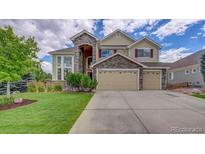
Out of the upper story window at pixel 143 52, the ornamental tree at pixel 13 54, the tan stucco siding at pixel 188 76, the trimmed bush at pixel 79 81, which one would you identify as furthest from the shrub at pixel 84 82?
the tan stucco siding at pixel 188 76

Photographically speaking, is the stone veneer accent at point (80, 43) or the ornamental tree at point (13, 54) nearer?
the ornamental tree at point (13, 54)

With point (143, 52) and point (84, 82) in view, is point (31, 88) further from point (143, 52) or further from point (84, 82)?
point (143, 52)

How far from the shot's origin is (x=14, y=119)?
495 centimetres

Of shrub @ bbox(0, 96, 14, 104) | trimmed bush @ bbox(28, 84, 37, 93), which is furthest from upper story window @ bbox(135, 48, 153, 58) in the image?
shrub @ bbox(0, 96, 14, 104)

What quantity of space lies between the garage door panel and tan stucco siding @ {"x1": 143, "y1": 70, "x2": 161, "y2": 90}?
1281mm

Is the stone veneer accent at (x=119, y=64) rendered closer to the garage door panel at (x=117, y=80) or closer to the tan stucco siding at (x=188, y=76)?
the garage door panel at (x=117, y=80)

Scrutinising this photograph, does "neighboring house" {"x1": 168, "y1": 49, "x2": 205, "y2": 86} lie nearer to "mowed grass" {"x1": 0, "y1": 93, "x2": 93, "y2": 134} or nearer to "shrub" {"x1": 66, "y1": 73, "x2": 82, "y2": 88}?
"shrub" {"x1": 66, "y1": 73, "x2": 82, "y2": 88}

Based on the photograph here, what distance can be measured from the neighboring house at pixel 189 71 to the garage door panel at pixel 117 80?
23.0ft

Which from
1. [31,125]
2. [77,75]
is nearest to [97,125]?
[31,125]

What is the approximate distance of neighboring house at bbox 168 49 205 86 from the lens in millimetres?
16766

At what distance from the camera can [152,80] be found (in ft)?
48.7

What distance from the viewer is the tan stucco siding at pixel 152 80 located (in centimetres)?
1470

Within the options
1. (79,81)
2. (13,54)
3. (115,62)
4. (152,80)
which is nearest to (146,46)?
(152,80)
